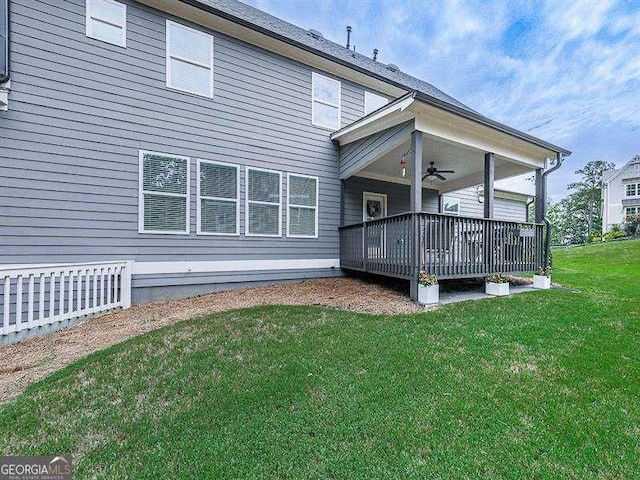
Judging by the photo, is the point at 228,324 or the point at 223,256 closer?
the point at 228,324

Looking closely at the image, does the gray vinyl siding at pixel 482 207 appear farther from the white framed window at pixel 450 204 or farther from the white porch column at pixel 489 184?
the white porch column at pixel 489 184

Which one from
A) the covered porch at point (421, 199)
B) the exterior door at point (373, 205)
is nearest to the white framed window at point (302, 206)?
the covered porch at point (421, 199)

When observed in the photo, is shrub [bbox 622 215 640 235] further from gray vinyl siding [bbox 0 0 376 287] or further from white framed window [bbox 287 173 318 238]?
gray vinyl siding [bbox 0 0 376 287]

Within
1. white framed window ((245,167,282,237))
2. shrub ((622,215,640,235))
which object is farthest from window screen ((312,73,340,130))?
shrub ((622,215,640,235))

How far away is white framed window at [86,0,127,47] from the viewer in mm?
5742

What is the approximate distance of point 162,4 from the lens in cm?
628

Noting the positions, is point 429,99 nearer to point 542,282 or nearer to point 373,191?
point 373,191

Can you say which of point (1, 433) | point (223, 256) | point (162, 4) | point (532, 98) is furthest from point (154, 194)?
point (532, 98)

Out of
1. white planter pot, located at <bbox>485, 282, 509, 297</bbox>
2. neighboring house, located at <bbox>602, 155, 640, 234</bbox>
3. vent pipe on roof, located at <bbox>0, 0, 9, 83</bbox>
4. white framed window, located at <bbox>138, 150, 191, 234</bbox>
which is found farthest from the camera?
neighboring house, located at <bbox>602, 155, 640, 234</bbox>

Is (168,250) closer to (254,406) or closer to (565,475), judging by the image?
(254,406)

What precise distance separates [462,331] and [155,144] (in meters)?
6.52

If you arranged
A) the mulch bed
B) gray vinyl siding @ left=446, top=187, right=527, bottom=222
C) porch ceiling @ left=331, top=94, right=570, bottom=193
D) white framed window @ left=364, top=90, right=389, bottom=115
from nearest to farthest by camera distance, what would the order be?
the mulch bed, porch ceiling @ left=331, top=94, right=570, bottom=193, white framed window @ left=364, top=90, right=389, bottom=115, gray vinyl siding @ left=446, top=187, right=527, bottom=222

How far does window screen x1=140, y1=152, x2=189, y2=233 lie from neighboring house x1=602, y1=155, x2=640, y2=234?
37.2m

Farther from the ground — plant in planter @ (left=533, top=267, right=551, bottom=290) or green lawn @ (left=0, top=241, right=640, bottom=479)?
plant in planter @ (left=533, top=267, right=551, bottom=290)
